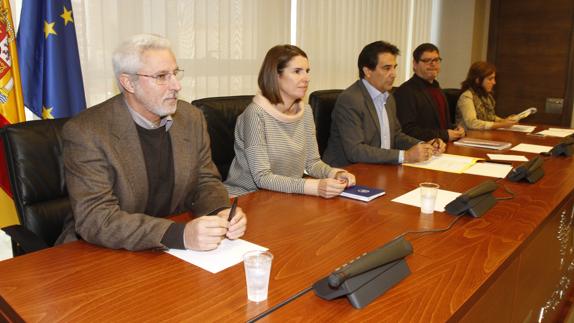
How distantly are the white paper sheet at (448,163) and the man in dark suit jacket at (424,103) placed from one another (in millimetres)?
657

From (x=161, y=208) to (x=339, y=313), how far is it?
90 centimetres

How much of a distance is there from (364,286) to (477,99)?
3.43m

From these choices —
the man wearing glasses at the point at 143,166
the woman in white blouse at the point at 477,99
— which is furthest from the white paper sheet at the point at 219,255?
the woman in white blouse at the point at 477,99

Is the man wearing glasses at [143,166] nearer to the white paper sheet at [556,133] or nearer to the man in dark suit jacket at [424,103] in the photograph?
the man in dark suit jacket at [424,103]

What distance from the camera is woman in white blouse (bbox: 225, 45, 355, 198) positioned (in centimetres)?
208

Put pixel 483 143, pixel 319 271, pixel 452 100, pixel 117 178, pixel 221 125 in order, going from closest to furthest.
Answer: pixel 319 271 → pixel 117 178 → pixel 221 125 → pixel 483 143 → pixel 452 100

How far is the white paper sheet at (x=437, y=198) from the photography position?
1.73 metres

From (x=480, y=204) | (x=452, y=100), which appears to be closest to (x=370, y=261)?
(x=480, y=204)

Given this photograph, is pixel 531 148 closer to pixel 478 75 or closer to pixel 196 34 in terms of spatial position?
pixel 478 75

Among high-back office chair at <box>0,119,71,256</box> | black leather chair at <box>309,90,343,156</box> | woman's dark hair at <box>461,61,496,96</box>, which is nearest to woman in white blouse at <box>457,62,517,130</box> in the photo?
woman's dark hair at <box>461,61,496,96</box>

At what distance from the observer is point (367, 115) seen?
276 centimetres

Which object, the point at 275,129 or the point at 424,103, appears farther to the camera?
the point at 424,103

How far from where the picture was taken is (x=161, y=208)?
171cm

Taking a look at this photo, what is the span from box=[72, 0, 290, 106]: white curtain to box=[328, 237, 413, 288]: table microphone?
1.66m
